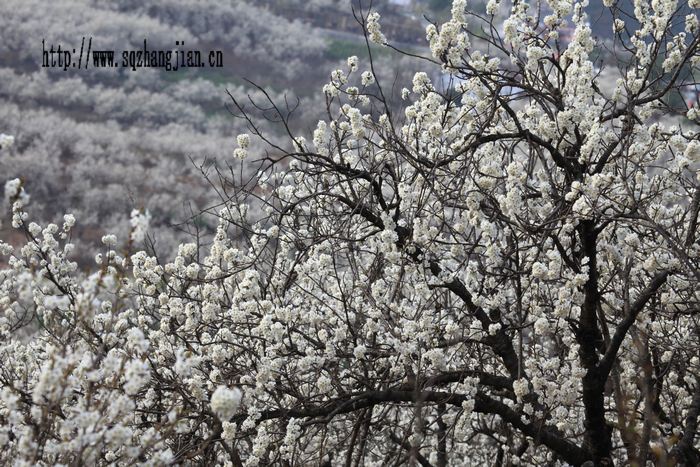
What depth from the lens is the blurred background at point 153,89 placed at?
23.2 m

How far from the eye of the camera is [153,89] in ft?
111

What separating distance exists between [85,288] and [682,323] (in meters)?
5.20

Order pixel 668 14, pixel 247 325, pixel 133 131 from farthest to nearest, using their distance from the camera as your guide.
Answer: pixel 133 131, pixel 247 325, pixel 668 14

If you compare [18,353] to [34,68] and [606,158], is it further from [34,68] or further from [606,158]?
[34,68]

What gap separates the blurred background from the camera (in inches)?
915

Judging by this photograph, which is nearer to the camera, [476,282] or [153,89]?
[476,282]

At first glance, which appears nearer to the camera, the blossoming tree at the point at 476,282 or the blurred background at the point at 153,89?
the blossoming tree at the point at 476,282

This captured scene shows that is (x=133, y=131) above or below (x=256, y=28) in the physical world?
below

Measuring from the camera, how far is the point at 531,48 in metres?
4.34

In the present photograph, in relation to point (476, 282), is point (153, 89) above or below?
above

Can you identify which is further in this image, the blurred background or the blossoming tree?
the blurred background

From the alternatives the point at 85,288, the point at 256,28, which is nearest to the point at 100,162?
the point at 256,28

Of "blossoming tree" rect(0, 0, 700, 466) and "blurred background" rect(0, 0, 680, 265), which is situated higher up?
"blurred background" rect(0, 0, 680, 265)

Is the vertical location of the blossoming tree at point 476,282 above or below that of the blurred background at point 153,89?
below
